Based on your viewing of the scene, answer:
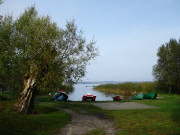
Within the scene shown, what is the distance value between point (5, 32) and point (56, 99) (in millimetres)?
19699

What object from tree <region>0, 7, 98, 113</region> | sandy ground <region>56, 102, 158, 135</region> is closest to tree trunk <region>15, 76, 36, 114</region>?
tree <region>0, 7, 98, 113</region>

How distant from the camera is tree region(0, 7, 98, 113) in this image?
46.7 feet

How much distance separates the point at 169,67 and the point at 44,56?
41403mm

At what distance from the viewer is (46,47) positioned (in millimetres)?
14648

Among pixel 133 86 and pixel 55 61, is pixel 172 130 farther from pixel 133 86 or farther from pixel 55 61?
pixel 133 86

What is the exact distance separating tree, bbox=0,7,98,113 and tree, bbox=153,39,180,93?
35.5m

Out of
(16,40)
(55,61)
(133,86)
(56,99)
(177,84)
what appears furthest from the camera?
(133,86)

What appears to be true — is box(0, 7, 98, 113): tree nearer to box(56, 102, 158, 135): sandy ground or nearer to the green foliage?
the green foliage

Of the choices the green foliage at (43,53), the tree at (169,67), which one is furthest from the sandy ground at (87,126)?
the tree at (169,67)

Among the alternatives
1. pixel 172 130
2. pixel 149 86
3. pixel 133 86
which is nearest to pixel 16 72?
pixel 172 130

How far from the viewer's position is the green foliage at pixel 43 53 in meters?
14.2

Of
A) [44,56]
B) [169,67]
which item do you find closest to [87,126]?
[44,56]

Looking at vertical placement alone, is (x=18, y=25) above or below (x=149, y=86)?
above

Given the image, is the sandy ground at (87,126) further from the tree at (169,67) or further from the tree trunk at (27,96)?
the tree at (169,67)
